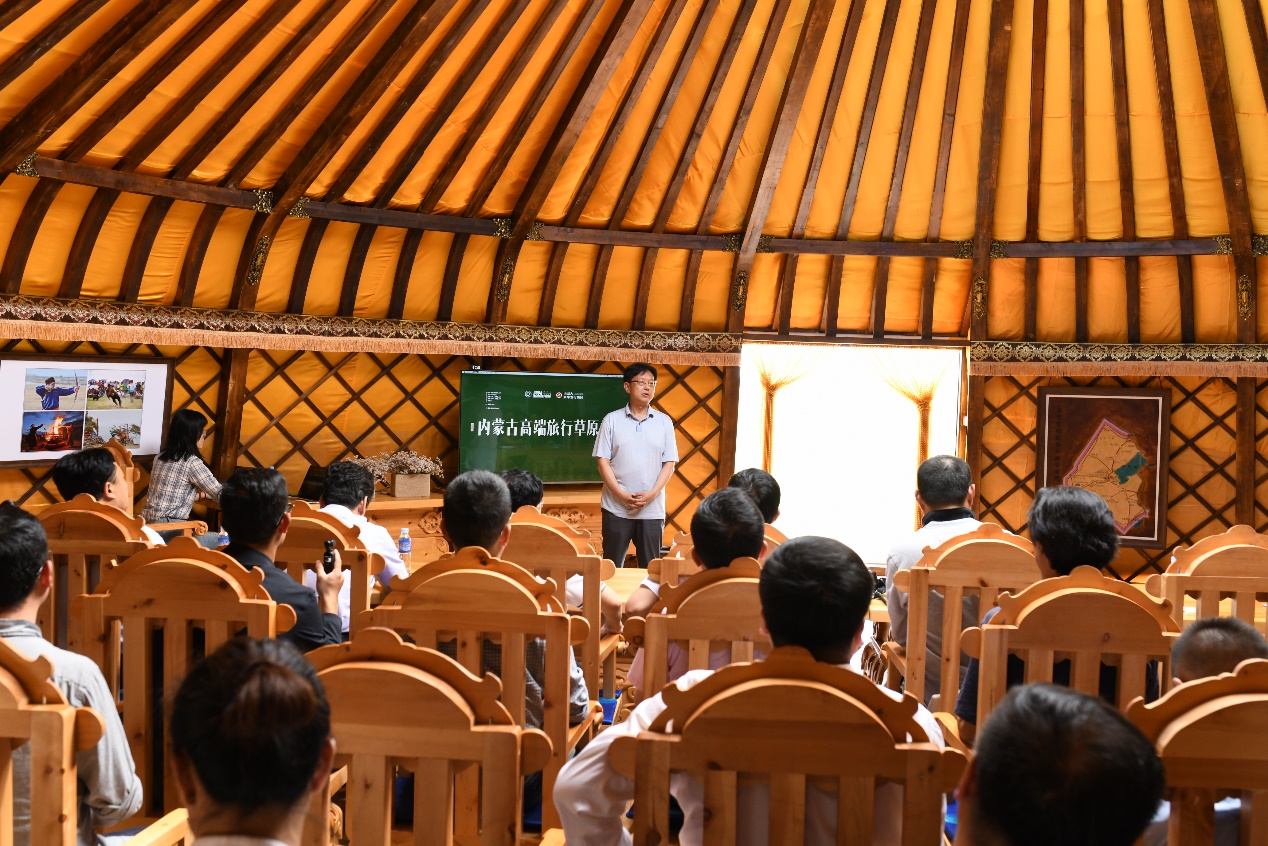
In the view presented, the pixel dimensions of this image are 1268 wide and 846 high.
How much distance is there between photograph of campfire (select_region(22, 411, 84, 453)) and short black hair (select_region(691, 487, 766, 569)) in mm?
3965

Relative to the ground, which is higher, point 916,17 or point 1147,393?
point 916,17

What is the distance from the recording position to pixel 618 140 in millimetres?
6164

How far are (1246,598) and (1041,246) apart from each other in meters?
4.64

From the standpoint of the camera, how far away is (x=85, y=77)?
13.8 ft

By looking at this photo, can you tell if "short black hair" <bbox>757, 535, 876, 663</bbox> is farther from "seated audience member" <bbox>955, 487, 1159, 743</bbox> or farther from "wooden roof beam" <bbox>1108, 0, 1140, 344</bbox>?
"wooden roof beam" <bbox>1108, 0, 1140, 344</bbox>

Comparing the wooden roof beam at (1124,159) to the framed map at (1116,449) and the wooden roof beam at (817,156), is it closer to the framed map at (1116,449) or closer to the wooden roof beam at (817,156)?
the framed map at (1116,449)

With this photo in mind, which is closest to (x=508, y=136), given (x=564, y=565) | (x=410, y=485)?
(x=410, y=485)

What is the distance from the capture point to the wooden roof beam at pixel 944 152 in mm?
5407

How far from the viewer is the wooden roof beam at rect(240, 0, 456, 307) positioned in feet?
15.1

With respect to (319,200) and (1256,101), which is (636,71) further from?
(1256,101)

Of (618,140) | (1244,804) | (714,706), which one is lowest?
(1244,804)

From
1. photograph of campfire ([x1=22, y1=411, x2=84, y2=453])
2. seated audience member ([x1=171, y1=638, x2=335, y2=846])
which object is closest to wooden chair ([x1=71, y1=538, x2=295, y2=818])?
seated audience member ([x1=171, y1=638, x2=335, y2=846])

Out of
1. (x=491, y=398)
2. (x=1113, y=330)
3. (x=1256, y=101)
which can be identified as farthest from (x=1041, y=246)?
(x=491, y=398)

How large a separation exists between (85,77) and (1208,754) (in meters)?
4.45
